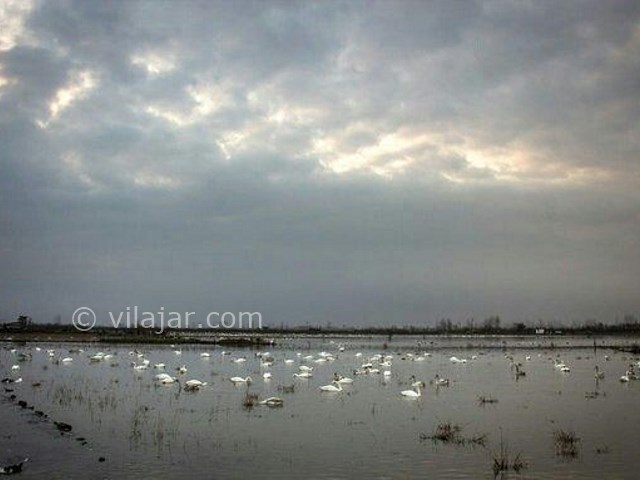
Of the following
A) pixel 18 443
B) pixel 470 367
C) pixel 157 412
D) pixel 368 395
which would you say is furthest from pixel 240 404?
pixel 470 367

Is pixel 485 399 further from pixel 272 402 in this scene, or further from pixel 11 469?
pixel 11 469

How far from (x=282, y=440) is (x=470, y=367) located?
80.8ft

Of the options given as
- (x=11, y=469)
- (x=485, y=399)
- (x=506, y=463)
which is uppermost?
(x=11, y=469)

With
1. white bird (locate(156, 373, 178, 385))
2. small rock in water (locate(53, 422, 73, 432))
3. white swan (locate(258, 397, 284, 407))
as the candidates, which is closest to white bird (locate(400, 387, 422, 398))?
white swan (locate(258, 397, 284, 407))

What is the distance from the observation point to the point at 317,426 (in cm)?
1689

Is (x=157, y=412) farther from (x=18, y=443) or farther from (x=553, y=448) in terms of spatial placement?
(x=553, y=448)

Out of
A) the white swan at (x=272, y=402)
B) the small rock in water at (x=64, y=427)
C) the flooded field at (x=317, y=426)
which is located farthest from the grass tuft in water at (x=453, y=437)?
the small rock in water at (x=64, y=427)

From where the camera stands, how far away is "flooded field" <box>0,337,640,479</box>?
40.8ft

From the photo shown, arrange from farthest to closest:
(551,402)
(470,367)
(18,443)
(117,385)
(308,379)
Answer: (470,367) → (308,379) → (117,385) → (551,402) → (18,443)

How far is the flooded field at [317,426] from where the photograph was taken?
1242cm

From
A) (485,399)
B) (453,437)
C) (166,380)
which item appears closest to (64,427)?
(453,437)

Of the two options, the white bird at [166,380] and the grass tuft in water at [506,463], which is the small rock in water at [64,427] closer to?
the grass tuft in water at [506,463]

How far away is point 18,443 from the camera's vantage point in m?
14.2

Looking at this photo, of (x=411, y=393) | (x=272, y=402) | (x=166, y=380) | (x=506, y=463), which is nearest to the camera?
(x=506, y=463)
